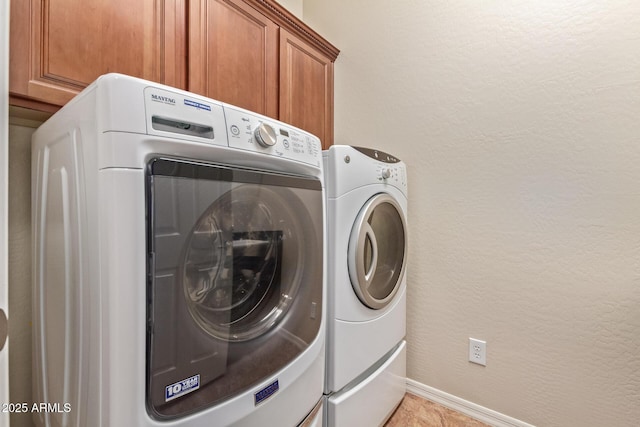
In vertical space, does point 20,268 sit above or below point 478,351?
above

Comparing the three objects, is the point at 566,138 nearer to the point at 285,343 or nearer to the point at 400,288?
the point at 400,288

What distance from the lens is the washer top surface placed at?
1.13 metres

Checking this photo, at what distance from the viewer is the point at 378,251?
133 cm

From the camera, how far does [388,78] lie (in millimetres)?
1758

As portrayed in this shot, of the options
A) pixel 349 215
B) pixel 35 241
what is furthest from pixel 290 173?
pixel 35 241

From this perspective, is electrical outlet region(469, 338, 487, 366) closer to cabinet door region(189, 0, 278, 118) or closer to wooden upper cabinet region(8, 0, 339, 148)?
wooden upper cabinet region(8, 0, 339, 148)

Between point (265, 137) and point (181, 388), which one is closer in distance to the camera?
point (181, 388)

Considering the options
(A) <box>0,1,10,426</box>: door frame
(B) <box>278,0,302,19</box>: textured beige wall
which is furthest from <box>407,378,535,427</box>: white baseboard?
(B) <box>278,0,302,19</box>: textured beige wall

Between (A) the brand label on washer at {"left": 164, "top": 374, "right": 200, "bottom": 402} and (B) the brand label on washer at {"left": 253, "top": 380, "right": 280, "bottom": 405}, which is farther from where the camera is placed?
(B) the brand label on washer at {"left": 253, "top": 380, "right": 280, "bottom": 405}

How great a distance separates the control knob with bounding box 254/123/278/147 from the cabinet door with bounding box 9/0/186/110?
2.07 ft

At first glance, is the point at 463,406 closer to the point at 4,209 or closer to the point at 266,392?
the point at 266,392

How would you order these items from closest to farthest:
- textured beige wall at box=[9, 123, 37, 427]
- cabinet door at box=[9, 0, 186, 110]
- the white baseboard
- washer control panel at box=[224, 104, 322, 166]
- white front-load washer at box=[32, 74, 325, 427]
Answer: white front-load washer at box=[32, 74, 325, 427]
washer control panel at box=[224, 104, 322, 166]
cabinet door at box=[9, 0, 186, 110]
textured beige wall at box=[9, 123, 37, 427]
the white baseboard

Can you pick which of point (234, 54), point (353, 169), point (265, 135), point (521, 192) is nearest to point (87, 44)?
point (234, 54)

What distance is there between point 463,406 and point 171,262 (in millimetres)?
1671
